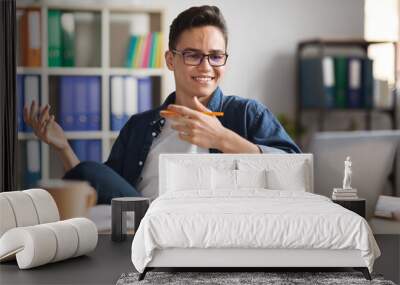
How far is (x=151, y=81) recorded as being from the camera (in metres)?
6.45

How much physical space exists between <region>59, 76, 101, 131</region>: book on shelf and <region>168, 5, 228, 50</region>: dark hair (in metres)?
0.85

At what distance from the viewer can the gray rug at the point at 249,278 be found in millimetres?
4512

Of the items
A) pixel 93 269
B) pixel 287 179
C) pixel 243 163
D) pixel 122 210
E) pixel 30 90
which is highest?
pixel 30 90

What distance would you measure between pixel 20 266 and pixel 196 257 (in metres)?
1.23

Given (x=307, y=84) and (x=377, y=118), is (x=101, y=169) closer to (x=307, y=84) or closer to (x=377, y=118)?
(x=307, y=84)

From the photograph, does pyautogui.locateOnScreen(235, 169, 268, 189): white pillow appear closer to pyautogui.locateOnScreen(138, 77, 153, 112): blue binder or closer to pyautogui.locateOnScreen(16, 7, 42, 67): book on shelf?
pyautogui.locateOnScreen(138, 77, 153, 112): blue binder

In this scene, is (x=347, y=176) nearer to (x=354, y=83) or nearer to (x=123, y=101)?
(x=354, y=83)

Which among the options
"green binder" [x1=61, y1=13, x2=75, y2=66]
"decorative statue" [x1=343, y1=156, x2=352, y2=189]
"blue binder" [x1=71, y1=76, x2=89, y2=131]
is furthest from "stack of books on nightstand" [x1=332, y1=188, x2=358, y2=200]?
"green binder" [x1=61, y1=13, x2=75, y2=66]

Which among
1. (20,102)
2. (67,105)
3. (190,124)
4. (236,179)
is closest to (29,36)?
(20,102)

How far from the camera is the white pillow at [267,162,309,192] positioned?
6027 millimetres

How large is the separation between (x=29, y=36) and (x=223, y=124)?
74.6 inches

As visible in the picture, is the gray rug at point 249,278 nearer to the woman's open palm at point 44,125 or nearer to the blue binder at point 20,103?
the woman's open palm at point 44,125

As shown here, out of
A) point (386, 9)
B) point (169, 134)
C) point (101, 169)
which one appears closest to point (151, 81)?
point (169, 134)

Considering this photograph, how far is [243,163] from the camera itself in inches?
244
